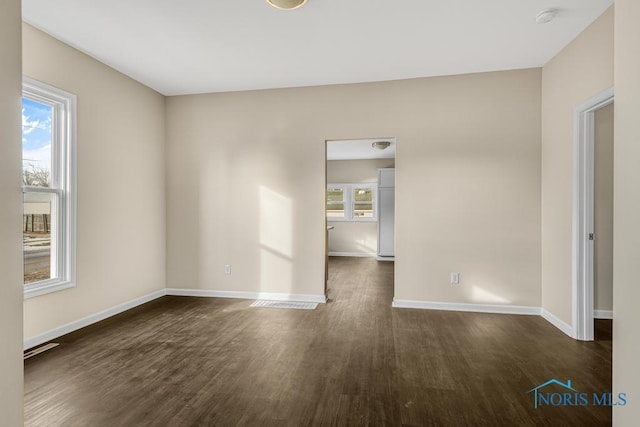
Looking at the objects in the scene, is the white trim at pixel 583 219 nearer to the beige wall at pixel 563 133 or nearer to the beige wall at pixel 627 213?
the beige wall at pixel 563 133

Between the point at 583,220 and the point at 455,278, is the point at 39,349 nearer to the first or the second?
the point at 455,278

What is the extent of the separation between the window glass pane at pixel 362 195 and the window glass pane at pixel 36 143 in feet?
21.2

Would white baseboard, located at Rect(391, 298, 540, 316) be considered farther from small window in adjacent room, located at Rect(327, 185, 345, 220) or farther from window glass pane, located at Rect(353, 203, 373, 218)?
small window in adjacent room, located at Rect(327, 185, 345, 220)

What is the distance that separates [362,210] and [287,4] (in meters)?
6.39

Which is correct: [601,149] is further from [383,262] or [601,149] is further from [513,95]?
→ [383,262]

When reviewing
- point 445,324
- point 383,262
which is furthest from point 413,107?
point 383,262

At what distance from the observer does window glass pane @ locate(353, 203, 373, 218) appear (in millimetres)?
8555

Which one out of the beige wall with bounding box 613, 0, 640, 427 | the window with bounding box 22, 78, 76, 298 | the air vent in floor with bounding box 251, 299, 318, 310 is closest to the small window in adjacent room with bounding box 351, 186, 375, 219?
the air vent in floor with bounding box 251, 299, 318, 310

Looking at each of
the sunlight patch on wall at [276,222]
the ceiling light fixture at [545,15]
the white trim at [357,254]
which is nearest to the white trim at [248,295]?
the sunlight patch on wall at [276,222]

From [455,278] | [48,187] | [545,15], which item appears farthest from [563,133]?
[48,187]

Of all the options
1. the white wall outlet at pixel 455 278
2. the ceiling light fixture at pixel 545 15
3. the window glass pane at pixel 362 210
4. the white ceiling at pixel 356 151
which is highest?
the ceiling light fixture at pixel 545 15

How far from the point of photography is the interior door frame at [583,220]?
298 centimetres

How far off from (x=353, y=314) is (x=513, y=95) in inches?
123

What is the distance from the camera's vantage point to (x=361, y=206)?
8.57 m
